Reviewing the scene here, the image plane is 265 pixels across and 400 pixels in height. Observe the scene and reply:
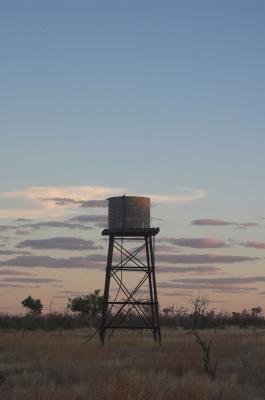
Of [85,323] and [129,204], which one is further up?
[129,204]

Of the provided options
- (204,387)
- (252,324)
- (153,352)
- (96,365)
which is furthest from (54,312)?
(204,387)

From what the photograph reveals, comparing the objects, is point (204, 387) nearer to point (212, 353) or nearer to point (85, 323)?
point (212, 353)

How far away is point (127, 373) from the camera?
17.1 meters

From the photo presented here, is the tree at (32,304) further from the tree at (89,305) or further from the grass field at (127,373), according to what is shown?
the grass field at (127,373)

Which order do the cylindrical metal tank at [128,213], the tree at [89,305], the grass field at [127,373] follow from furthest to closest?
the tree at [89,305]
the cylindrical metal tank at [128,213]
the grass field at [127,373]

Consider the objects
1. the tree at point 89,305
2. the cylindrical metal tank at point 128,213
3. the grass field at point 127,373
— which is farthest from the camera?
the tree at point 89,305

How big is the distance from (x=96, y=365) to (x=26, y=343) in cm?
1256

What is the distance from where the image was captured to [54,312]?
7544 centimetres

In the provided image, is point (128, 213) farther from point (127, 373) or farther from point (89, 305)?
point (89, 305)

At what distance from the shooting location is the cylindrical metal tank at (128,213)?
38.0 metres

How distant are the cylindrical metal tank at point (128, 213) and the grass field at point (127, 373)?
644 cm

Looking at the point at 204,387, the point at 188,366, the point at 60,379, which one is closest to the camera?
the point at 204,387

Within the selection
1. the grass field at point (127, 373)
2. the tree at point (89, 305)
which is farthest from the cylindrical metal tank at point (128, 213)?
the tree at point (89, 305)

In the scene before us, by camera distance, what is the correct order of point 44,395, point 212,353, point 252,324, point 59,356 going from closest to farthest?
point 44,395 < point 59,356 < point 212,353 < point 252,324
